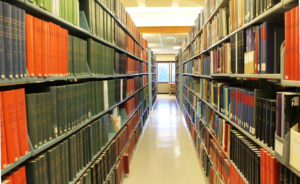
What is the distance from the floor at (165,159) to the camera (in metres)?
3.22

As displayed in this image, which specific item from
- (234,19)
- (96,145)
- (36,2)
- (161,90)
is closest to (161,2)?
(234,19)

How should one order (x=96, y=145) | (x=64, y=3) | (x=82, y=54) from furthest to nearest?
1. (x=96, y=145)
2. (x=82, y=54)
3. (x=64, y=3)

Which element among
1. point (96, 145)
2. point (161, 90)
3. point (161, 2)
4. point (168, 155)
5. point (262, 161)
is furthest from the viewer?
point (161, 90)

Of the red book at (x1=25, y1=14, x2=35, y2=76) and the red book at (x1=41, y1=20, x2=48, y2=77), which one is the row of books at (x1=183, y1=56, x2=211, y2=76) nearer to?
the red book at (x1=41, y1=20, x2=48, y2=77)

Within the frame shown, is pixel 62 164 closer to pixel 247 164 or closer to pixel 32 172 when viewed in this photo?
pixel 32 172

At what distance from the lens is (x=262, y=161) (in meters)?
1.29

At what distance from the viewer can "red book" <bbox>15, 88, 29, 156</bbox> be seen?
40.3 inches

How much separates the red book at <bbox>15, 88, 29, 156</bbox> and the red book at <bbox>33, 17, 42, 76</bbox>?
16 centimetres

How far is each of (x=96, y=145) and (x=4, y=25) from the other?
56.7 inches

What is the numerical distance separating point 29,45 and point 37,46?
63 millimetres

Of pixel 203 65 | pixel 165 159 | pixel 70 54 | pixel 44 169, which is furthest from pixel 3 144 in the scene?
pixel 165 159

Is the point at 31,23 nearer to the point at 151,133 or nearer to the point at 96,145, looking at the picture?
the point at 96,145

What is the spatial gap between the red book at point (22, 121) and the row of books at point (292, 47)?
3.93 ft

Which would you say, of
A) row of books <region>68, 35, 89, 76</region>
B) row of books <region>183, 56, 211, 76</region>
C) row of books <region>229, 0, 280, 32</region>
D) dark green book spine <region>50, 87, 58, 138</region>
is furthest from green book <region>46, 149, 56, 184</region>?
row of books <region>183, 56, 211, 76</region>
